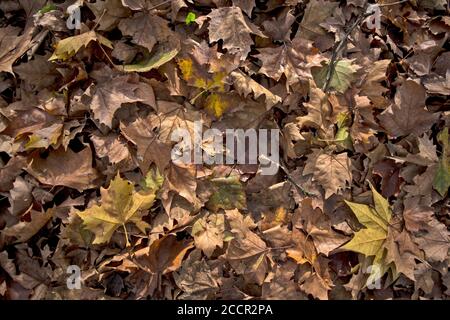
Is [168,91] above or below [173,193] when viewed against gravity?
above

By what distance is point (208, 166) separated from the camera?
1575mm

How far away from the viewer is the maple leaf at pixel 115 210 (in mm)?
1492

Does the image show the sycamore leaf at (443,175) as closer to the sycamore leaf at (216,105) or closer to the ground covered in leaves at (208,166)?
the ground covered in leaves at (208,166)

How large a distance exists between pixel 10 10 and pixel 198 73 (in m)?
0.69

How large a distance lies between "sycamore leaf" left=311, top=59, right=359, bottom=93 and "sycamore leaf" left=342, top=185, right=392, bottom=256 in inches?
14.1

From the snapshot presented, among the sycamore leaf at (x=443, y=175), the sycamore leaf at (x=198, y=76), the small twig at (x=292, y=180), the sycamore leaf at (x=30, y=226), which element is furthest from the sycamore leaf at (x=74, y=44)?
the sycamore leaf at (x=443, y=175)

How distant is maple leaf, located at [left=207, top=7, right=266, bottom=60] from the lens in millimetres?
1575

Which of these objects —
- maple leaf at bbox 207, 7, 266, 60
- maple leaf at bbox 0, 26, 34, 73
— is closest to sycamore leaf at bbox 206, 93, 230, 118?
maple leaf at bbox 207, 7, 266, 60

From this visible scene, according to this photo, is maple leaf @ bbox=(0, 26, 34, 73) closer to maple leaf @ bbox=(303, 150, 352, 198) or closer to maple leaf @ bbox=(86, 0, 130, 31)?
maple leaf @ bbox=(86, 0, 130, 31)

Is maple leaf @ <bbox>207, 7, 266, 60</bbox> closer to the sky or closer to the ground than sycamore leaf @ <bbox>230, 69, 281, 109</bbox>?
closer to the sky

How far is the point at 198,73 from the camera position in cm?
157

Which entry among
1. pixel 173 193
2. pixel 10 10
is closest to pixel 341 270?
pixel 173 193
